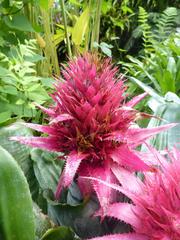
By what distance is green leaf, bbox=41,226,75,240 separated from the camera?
62cm

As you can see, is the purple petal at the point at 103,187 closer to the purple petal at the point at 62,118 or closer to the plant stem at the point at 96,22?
the purple petal at the point at 62,118

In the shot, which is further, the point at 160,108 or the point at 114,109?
the point at 160,108

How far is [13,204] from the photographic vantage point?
572 mm

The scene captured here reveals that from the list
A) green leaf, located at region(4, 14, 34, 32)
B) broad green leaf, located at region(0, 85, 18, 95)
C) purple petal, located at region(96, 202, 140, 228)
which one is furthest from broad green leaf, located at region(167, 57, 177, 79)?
purple petal, located at region(96, 202, 140, 228)

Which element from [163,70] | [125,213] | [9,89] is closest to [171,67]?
[163,70]

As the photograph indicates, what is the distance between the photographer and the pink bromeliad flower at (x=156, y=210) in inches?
19.4

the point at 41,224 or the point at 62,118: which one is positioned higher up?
the point at 62,118

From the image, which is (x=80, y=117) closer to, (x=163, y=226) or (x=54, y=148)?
(x=54, y=148)

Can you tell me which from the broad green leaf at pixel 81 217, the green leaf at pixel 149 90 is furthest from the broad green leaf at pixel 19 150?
the green leaf at pixel 149 90

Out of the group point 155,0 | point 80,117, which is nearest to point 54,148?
point 80,117

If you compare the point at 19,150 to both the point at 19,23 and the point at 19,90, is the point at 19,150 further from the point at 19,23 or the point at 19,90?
the point at 19,23

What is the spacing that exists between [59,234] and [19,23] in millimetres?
984

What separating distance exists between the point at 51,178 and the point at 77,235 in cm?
14

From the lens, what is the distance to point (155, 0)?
13.4 ft
